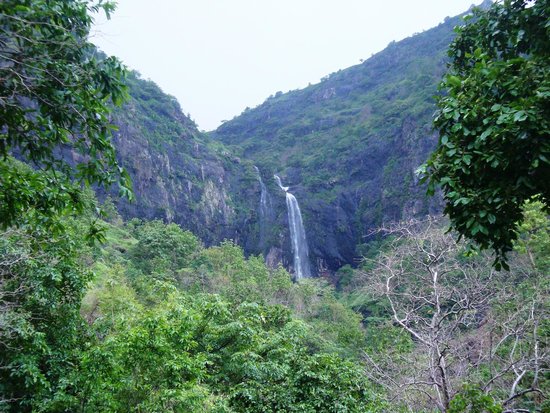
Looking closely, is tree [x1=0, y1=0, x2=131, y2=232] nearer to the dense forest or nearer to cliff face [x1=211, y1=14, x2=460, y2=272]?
the dense forest

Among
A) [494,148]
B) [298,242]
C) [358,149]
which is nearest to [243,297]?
[494,148]

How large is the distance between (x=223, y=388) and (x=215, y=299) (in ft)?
6.54

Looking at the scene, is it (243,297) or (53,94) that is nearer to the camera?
(53,94)

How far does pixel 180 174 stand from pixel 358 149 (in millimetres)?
23528

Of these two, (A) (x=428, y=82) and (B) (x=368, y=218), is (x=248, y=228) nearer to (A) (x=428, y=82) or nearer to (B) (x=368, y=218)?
(B) (x=368, y=218)

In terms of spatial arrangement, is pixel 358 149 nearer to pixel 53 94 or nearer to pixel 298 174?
pixel 298 174

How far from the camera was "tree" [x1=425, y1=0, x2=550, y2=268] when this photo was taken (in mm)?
2572

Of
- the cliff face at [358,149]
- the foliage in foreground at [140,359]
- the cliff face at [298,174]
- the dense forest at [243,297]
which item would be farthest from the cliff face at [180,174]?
the foliage in foreground at [140,359]

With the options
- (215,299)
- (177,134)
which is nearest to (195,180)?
(177,134)

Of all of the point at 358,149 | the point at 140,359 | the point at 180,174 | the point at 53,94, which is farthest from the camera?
the point at 358,149

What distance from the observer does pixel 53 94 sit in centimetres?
296

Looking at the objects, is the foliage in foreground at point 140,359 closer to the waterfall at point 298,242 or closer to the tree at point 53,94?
the tree at point 53,94

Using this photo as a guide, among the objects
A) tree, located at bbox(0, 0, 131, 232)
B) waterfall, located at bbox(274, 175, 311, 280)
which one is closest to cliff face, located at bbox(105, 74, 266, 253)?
waterfall, located at bbox(274, 175, 311, 280)

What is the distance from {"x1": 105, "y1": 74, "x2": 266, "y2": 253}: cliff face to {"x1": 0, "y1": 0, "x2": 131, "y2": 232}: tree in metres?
34.5
